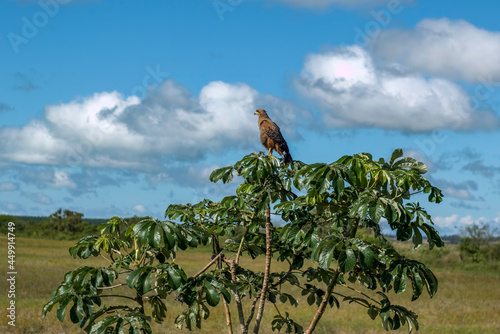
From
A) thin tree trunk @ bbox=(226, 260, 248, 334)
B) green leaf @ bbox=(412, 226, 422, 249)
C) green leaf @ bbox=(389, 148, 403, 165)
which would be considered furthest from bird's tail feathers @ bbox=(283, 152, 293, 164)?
green leaf @ bbox=(412, 226, 422, 249)

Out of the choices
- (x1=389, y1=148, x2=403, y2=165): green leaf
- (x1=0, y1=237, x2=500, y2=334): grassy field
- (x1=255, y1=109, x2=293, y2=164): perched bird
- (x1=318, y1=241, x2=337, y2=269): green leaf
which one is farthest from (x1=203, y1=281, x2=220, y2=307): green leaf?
(x1=0, y1=237, x2=500, y2=334): grassy field

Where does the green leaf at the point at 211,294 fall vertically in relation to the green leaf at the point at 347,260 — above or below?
below

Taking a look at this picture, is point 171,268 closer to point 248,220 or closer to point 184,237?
point 184,237

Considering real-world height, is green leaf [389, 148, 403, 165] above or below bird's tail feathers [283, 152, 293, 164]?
below

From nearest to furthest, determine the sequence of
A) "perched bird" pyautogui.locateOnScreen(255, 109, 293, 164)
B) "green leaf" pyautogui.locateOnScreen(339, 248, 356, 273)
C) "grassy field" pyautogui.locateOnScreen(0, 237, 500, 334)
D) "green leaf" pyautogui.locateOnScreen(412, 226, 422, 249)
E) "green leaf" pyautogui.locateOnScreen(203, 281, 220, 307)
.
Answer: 1. "green leaf" pyautogui.locateOnScreen(339, 248, 356, 273)
2. "green leaf" pyautogui.locateOnScreen(203, 281, 220, 307)
3. "green leaf" pyautogui.locateOnScreen(412, 226, 422, 249)
4. "perched bird" pyautogui.locateOnScreen(255, 109, 293, 164)
5. "grassy field" pyautogui.locateOnScreen(0, 237, 500, 334)

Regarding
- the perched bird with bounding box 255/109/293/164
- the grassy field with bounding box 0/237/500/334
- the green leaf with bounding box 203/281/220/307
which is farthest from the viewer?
the grassy field with bounding box 0/237/500/334

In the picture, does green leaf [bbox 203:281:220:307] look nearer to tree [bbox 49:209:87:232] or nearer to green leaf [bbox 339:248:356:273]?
green leaf [bbox 339:248:356:273]

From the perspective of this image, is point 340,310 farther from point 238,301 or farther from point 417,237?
point 417,237

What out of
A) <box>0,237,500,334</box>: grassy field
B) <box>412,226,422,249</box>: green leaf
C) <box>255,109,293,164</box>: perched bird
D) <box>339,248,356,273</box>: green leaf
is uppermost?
<box>255,109,293,164</box>: perched bird

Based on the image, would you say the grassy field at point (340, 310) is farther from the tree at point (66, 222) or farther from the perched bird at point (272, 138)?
the tree at point (66, 222)

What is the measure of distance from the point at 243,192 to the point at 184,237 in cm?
97

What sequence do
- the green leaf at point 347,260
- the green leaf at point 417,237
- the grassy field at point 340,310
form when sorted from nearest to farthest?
the green leaf at point 347,260, the green leaf at point 417,237, the grassy field at point 340,310

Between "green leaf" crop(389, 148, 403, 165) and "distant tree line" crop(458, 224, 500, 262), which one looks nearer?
"green leaf" crop(389, 148, 403, 165)

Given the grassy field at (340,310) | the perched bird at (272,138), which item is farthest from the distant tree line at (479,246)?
the perched bird at (272,138)
